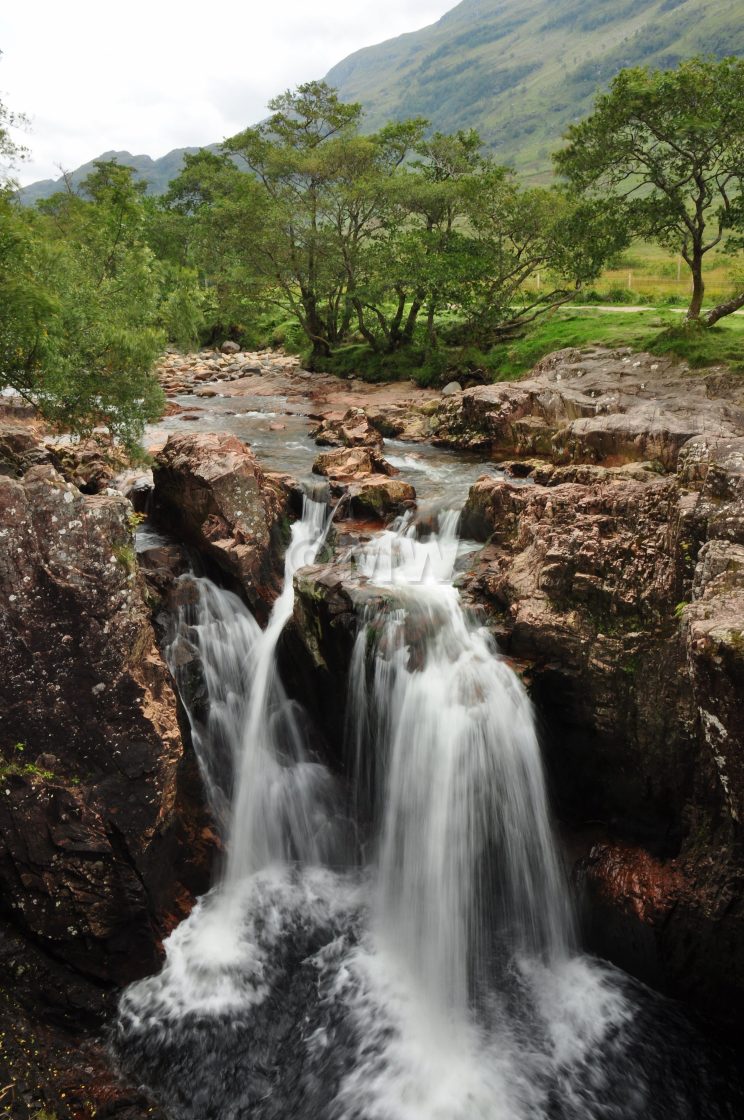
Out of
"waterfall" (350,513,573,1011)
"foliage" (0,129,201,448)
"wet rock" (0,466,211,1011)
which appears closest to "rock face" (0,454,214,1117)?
"wet rock" (0,466,211,1011)

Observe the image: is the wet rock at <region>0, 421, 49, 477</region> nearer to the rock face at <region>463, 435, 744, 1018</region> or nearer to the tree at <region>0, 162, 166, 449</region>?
the tree at <region>0, 162, 166, 449</region>

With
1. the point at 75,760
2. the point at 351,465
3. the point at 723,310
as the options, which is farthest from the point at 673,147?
the point at 75,760

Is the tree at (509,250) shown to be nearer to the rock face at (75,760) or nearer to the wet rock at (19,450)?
the wet rock at (19,450)

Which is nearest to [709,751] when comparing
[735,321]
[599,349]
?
[599,349]

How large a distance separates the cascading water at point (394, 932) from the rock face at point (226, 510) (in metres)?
0.89

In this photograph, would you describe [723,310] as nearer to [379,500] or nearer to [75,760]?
[379,500]

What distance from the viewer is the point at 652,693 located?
9.50 m

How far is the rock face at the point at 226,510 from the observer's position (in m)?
13.8

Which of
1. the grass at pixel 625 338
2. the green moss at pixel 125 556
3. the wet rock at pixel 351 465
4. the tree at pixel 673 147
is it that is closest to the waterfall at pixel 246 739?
the green moss at pixel 125 556

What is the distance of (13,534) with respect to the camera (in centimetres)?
885

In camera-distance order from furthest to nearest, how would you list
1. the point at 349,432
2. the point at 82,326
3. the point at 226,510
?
1. the point at 349,432
2. the point at 82,326
3. the point at 226,510

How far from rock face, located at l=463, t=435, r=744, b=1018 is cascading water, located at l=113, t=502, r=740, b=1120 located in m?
0.69

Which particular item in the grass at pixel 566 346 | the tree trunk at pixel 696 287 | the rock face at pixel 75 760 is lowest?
the rock face at pixel 75 760

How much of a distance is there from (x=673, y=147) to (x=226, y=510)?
73.2 feet
